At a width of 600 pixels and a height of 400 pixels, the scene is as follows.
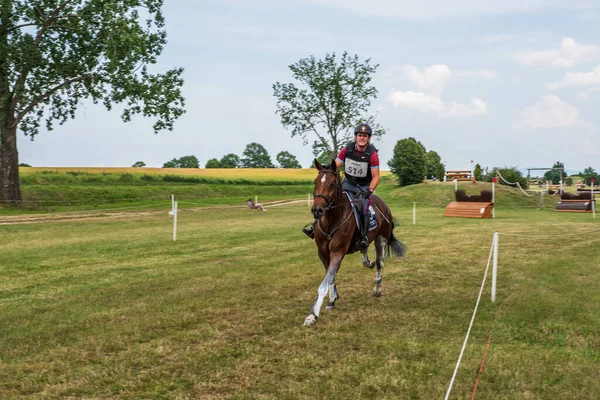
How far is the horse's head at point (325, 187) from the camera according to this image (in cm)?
708

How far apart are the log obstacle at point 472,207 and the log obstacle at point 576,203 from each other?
8639mm

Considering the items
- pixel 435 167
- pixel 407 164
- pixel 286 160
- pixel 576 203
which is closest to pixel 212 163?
pixel 286 160

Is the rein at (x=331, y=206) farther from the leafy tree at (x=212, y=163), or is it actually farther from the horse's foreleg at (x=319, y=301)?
the leafy tree at (x=212, y=163)

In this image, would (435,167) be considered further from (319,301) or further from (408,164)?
(319,301)

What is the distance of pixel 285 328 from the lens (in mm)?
6828

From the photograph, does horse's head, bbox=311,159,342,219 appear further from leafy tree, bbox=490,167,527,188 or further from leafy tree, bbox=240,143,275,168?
leafy tree, bbox=240,143,275,168

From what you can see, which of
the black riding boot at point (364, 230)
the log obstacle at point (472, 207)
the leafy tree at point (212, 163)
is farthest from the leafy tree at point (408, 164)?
the black riding boot at point (364, 230)

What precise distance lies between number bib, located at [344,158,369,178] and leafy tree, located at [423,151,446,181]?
303 feet

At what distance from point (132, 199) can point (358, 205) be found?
38831 mm

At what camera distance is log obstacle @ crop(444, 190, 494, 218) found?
2950cm

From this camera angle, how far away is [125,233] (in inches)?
822

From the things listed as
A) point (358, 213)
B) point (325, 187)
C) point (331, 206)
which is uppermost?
point (325, 187)

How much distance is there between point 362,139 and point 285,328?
3.82m

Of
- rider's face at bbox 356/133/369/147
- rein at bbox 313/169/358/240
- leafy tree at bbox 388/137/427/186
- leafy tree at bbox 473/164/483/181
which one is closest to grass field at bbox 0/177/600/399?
rein at bbox 313/169/358/240
